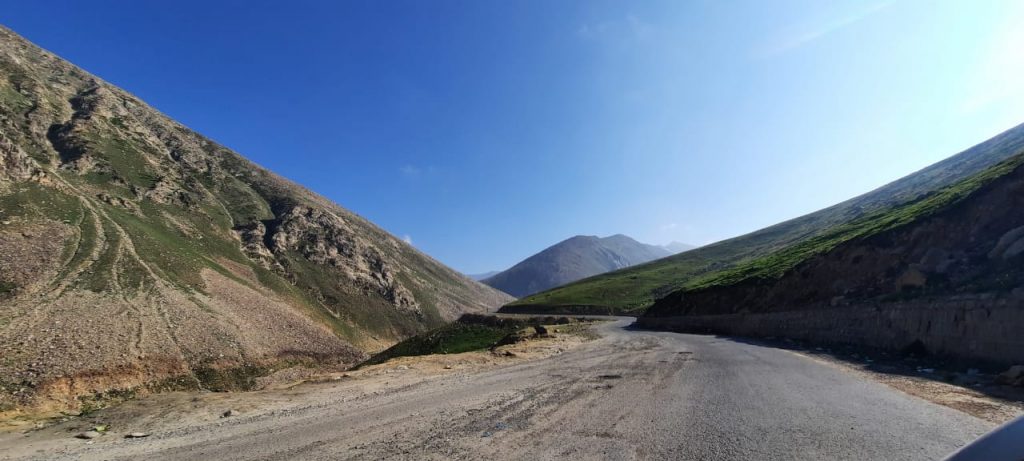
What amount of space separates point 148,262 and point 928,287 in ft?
190

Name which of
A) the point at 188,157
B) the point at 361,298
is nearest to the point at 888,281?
the point at 361,298

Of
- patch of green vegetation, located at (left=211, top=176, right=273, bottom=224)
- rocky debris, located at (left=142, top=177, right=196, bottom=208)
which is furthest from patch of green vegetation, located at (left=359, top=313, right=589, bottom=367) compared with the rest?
patch of green vegetation, located at (left=211, top=176, right=273, bottom=224)

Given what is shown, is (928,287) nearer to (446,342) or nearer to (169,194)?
(446,342)

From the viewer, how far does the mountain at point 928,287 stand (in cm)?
1591

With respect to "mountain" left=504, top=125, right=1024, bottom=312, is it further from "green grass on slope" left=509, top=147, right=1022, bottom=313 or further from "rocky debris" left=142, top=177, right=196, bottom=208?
"rocky debris" left=142, top=177, right=196, bottom=208

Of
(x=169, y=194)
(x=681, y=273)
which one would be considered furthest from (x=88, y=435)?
(x=681, y=273)

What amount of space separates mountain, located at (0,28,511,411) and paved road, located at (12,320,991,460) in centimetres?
2190

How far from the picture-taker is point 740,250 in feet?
412

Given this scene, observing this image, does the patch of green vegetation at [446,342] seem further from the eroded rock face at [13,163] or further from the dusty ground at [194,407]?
the eroded rock face at [13,163]

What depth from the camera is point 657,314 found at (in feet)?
190

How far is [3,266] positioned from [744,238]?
525ft

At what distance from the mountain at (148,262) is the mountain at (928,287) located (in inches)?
1642

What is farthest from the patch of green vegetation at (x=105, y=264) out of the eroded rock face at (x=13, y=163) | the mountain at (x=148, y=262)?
the eroded rock face at (x=13, y=163)

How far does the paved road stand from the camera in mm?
7516
